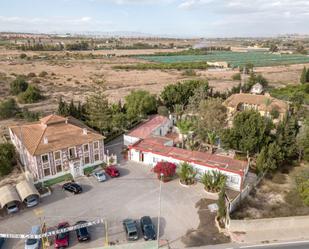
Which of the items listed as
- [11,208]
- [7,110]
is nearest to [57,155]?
[11,208]

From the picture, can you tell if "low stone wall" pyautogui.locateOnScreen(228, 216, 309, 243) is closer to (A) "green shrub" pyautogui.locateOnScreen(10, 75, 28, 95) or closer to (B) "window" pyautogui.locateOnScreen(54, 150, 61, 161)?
(B) "window" pyautogui.locateOnScreen(54, 150, 61, 161)

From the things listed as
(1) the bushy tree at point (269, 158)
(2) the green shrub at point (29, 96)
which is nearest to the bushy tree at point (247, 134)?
(1) the bushy tree at point (269, 158)

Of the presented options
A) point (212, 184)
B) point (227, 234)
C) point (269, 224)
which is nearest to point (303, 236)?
point (269, 224)

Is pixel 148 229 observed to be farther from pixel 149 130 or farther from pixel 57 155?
pixel 149 130

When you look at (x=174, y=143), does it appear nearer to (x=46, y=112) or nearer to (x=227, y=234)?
(x=227, y=234)

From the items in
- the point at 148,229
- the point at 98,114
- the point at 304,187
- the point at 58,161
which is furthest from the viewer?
the point at 98,114

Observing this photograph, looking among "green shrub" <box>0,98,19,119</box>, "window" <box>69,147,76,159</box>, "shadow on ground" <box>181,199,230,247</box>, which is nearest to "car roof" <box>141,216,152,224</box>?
"shadow on ground" <box>181,199,230,247</box>
